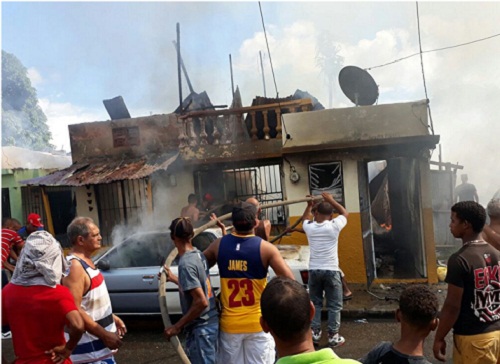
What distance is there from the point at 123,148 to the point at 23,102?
31229mm

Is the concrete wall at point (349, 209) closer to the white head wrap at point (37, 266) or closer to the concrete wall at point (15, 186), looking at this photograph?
the white head wrap at point (37, 266)

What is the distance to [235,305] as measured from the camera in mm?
3303

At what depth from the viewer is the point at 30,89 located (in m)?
35.8

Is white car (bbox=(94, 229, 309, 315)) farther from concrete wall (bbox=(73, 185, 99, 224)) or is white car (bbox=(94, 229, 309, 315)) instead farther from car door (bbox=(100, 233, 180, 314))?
concrete wall (bbox=(73, 185, 99, 224))

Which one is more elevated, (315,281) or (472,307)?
(472,307)

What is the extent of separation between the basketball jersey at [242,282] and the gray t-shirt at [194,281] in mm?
136

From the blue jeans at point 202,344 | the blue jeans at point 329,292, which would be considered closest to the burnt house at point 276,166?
the blue jeans at point 329,292

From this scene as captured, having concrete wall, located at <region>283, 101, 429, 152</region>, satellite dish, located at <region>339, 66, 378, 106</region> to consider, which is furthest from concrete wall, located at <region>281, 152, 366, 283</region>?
satellite dish, located at <region>339, 66, 378, 106</region>

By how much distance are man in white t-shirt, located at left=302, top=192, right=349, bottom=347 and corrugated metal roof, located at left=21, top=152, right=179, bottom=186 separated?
421cm

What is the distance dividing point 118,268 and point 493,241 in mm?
5240

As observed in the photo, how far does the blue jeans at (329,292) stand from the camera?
5312 millimetres

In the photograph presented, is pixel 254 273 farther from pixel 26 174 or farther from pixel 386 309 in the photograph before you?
pixel 26 174

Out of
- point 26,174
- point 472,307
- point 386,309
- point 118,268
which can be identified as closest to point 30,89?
point 26,174

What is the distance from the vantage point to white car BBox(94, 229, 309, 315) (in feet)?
20.5
